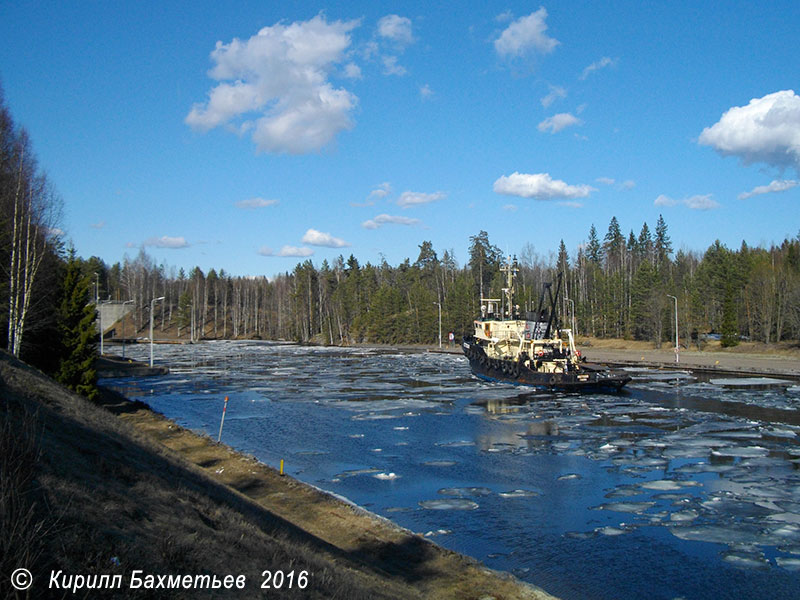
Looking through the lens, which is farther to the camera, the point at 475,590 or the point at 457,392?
the point at 457,392

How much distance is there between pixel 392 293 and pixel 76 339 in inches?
3355

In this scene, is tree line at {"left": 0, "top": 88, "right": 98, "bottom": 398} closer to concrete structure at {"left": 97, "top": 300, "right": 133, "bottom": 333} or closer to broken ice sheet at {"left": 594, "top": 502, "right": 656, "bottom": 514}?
broken ice sheet at {"left": 594, "top": 502, "right": 656, "bottom": 514}

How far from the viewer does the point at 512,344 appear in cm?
5569

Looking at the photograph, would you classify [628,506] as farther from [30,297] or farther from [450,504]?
[30,297]

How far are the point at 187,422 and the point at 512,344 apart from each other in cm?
3245

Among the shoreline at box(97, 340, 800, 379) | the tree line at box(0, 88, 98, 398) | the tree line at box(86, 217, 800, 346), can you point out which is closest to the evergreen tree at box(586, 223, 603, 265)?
the tree line at box(86, 217, 800, 346)

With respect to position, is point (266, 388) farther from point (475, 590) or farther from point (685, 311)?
point (685, 311)

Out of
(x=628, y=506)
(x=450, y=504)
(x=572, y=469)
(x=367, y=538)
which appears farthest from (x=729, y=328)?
(x=367, y=538)

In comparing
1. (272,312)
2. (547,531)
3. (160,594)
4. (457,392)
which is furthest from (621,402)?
(272,312)

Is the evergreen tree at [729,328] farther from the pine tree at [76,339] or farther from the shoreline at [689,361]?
the pine tree at [76,339]

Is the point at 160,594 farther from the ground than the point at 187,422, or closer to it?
farther from the ground
